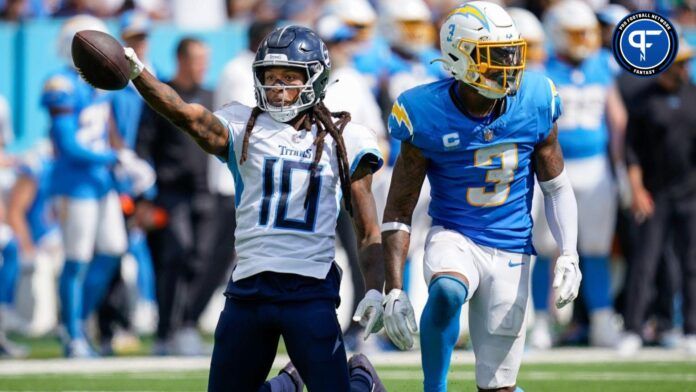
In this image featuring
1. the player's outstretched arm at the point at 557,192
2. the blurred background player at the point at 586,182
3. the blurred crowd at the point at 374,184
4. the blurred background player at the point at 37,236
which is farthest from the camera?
the blurred background player at the point at 37,236

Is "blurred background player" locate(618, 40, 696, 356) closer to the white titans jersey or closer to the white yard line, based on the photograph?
the white yard line

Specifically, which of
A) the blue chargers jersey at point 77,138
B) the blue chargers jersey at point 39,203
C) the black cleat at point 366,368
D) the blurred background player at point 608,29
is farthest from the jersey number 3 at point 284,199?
the blue chargers jersey at point 39,203

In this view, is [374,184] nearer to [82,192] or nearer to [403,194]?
[82,192]

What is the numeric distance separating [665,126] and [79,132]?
4.03 meters

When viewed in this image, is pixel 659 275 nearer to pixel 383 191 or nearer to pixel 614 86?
pixel 614 86

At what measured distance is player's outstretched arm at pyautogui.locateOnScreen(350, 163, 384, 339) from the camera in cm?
532

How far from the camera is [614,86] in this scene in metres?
10.6

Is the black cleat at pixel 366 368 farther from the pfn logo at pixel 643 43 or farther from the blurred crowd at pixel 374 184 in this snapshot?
the blurred crowd at pixel 374 184

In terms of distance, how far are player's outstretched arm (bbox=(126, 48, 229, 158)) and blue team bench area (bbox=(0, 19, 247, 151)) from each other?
284 inches

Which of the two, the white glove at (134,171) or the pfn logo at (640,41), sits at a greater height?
the pfn logo at (640,41)

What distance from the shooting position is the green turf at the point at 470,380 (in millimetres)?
7793

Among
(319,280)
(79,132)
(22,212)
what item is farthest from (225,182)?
(319,280)

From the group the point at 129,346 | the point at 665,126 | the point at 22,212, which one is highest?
the point at 665,126

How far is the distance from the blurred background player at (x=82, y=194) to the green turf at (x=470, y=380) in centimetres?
129
